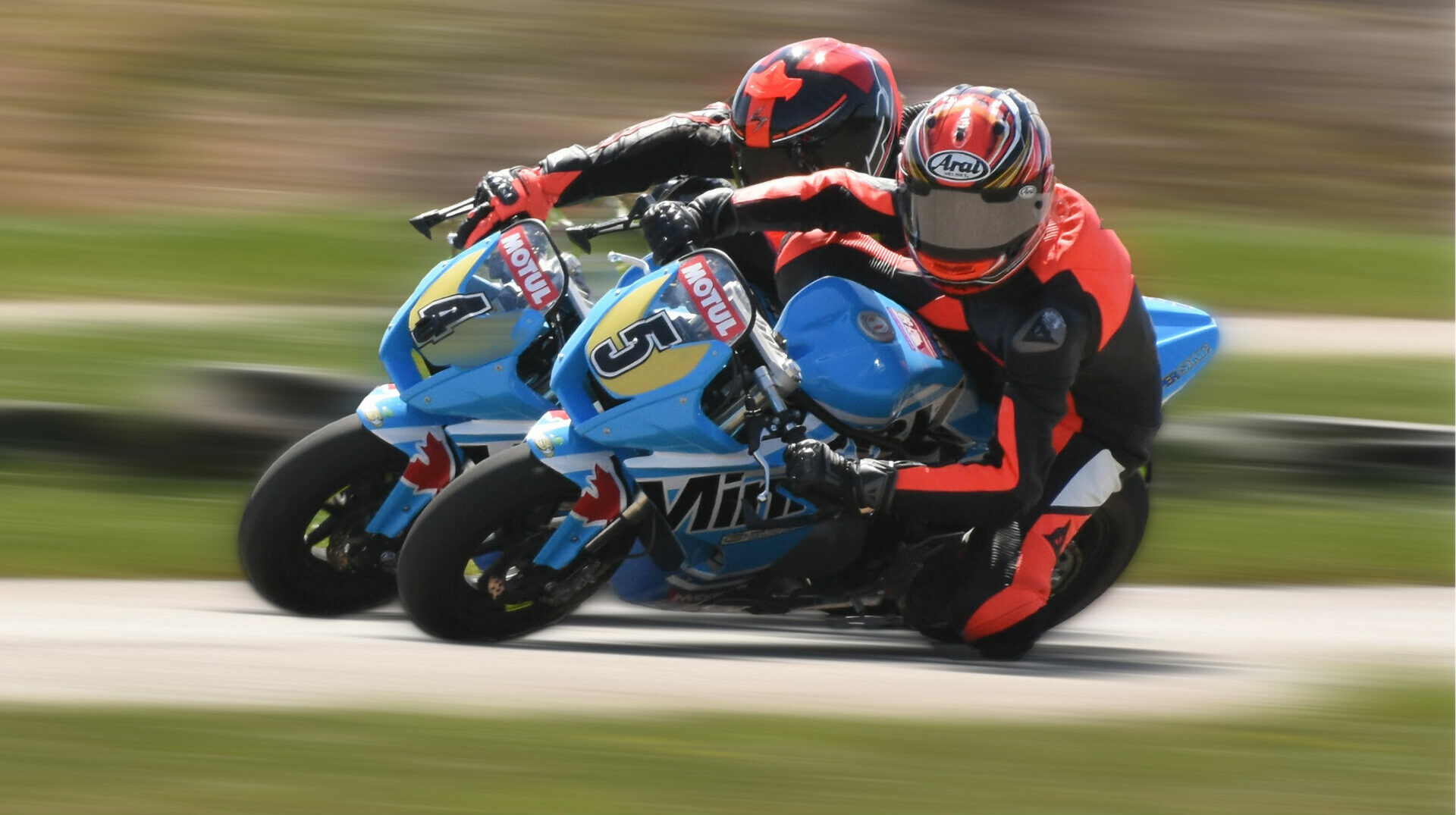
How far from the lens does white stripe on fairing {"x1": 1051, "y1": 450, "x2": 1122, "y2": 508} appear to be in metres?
4.98

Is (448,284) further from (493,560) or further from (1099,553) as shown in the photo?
(1099,553)

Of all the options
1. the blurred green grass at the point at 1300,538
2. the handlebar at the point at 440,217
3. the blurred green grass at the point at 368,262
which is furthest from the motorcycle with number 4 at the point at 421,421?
the blurred green grass at the point at 368,262

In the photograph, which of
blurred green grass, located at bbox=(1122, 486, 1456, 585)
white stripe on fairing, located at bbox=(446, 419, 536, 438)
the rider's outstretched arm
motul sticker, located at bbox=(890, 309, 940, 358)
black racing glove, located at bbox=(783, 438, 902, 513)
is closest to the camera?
black racing glove, located at bbox=(783, 438, 902, 513)

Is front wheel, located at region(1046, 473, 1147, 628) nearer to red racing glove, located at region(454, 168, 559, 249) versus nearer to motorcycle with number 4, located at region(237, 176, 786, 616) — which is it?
motorcycle with number 4, located at region(237, 176, 786, 616)

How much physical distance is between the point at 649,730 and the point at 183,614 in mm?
1878

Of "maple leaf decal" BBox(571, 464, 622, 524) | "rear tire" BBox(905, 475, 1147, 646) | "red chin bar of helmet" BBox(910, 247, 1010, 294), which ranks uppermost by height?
"red chin bar of helmet" BBox(910, 247, 1010, 294)

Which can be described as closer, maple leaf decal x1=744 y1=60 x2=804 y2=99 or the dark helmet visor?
the dark helmet visor

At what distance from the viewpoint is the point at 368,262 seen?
10094 millimetres

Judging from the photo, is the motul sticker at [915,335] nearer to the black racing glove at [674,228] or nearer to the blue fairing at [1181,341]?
the black racing glove at [674,228]

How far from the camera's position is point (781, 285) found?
5.21 metres

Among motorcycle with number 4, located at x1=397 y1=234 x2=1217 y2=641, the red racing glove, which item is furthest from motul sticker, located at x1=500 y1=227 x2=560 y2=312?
the red racing glove

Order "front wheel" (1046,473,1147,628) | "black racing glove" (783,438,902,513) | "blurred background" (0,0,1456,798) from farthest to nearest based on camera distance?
1. "blurred background" (0,0,1456,798)
2. "front wheel" (1046,473,1147,628)
3. "black racing glove" (783,438,902,513)

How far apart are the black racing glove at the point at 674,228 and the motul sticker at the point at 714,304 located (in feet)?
0.25

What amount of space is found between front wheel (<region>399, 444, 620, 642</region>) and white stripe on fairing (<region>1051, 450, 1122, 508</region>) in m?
1.20
